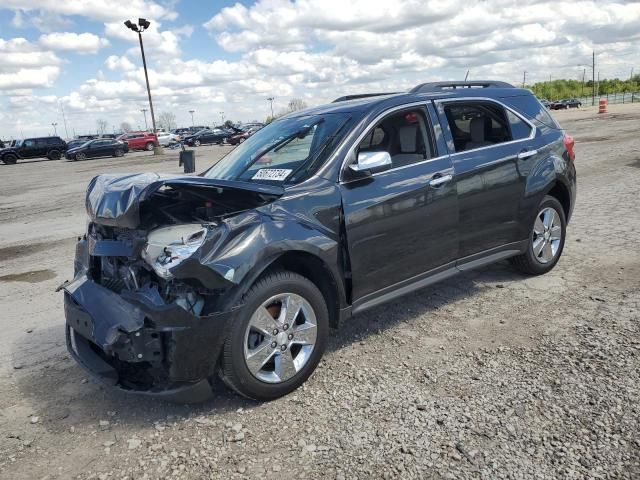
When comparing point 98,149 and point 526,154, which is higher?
point 98,149

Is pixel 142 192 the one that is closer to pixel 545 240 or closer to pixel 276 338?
pixel 276 338

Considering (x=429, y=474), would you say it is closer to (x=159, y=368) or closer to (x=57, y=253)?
(x=159, y=368)

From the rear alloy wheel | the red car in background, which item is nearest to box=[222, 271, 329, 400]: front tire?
the rear alloy wheel

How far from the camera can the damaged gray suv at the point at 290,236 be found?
308 cm

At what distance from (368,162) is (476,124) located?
1.59 metres

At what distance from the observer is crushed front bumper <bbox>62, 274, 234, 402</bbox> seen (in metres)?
3.01

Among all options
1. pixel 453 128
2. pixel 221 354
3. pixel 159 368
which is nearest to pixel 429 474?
pixel 221 354

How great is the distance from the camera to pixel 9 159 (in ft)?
124

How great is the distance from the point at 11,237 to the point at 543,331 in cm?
884

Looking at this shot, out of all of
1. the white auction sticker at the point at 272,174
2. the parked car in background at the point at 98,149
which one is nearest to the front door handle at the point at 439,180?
the white auction sticker at the point at 272,174

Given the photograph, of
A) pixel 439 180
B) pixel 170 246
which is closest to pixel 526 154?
pixel 439 180

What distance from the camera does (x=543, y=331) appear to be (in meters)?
4.17

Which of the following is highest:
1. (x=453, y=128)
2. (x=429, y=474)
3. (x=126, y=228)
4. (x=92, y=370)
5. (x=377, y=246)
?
(x=453, y=128)

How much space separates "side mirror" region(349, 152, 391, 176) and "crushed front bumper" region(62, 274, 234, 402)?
1.36 metres
